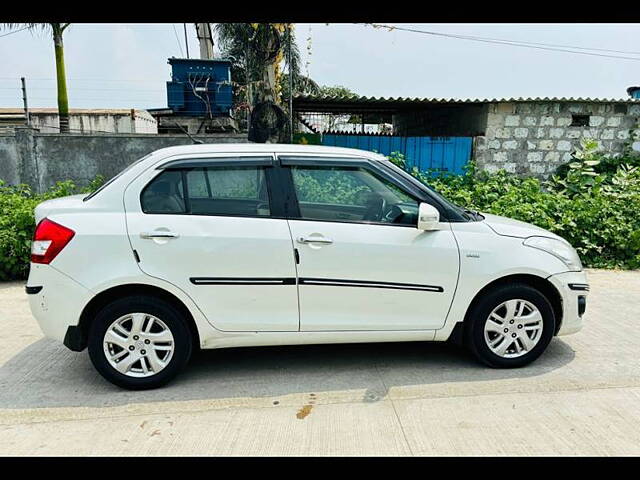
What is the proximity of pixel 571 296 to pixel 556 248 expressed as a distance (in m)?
0.39

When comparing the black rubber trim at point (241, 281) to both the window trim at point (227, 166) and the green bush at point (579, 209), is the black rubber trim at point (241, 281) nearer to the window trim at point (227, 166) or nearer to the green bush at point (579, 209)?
the window trim at point (227, 166)

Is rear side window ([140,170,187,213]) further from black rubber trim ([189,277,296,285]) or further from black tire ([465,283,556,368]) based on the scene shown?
black tire ([465,283,556,368])

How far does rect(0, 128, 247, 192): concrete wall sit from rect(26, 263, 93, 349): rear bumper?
5691 mm

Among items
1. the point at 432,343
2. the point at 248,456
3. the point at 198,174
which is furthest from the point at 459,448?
the point at 198,174

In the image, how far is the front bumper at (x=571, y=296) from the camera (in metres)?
3.68

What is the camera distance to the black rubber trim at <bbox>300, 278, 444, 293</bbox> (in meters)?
3.39

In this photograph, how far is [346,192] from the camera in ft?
12.9

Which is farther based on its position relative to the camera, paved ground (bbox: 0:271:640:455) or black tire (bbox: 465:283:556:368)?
black tire (bbox: 465:283:556:368)

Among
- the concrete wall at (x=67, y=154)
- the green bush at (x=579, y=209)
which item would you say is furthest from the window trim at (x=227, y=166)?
the concrete wall at (x=67, y=154)

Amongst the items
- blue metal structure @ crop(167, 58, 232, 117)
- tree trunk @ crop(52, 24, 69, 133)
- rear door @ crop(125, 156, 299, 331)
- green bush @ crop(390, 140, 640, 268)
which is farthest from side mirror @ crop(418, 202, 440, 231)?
tree trunk @ crop(52, 24, 69, 133)

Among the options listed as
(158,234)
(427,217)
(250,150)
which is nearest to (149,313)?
(158,234)

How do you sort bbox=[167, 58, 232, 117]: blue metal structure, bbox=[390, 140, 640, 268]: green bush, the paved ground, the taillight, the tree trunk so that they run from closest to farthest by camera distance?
the paved ground, the taillight, bbox=[390, 140, 640, 268]: green bush, the tree trunk, bbox=[167, 58, 232, 117]: blue metal structure

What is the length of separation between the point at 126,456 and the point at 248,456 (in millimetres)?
686

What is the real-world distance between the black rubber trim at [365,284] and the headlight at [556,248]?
84cm
